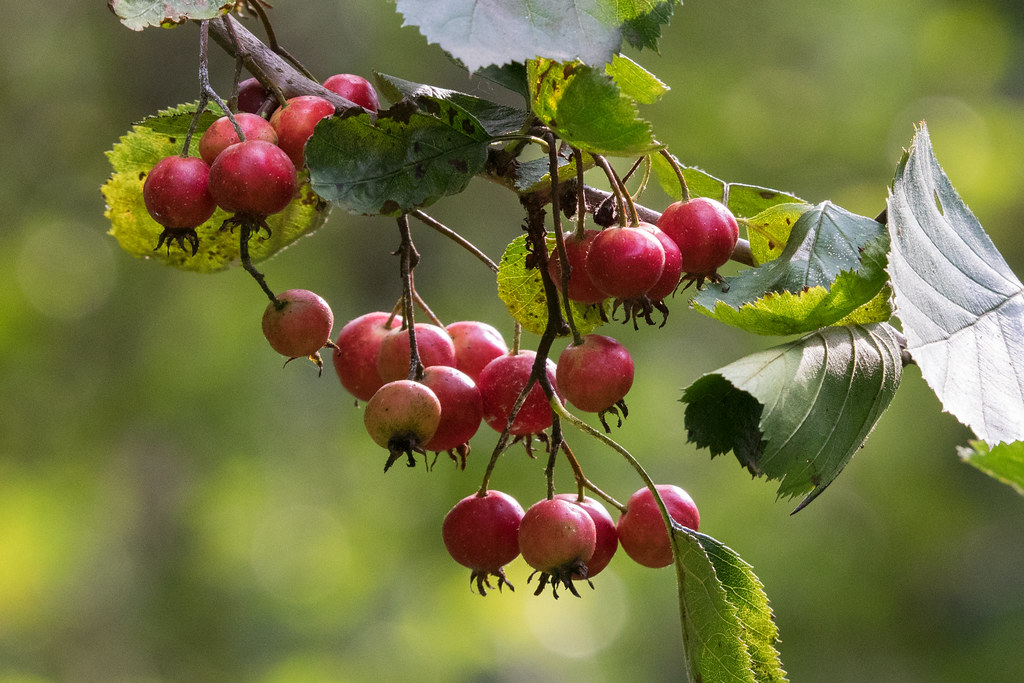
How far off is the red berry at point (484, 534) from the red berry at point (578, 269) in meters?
0.18

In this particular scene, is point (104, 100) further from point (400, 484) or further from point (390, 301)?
point (400, 484)

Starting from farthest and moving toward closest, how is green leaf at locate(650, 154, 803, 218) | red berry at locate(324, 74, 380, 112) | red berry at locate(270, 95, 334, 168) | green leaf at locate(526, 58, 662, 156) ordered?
green leaf at locate(650, 154, 803, 218)
red berry at locate(324, 74, 380, 112)
red berry at locate(270, 95, 334, 168)
green leaf at locate(526, 58, 662, 156)

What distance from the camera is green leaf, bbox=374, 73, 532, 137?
76 cm

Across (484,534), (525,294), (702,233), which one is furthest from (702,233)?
(484,534)

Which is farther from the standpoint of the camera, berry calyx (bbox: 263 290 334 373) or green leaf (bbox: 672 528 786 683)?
berry calyx (bbox: 263 290 334 373)

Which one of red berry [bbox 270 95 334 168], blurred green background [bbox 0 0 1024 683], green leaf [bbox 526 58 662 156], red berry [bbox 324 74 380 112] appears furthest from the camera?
blurred green background [bbox 0 0 1024 683]

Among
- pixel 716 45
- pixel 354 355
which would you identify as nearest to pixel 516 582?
pixel 716 45

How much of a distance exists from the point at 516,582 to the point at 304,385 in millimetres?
1623

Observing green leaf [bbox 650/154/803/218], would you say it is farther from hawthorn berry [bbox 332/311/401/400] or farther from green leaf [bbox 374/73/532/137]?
hawthorn berry [bbox 332/311/401/400]

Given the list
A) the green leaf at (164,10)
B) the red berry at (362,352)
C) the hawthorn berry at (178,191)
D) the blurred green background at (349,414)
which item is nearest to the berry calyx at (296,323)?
the red berry at (362,352)

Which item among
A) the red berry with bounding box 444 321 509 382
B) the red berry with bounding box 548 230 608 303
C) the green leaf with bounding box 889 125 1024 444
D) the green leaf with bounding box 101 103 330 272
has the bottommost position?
the green leaf with bounding box 101 103 330 272

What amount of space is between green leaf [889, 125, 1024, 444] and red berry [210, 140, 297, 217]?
0.45m

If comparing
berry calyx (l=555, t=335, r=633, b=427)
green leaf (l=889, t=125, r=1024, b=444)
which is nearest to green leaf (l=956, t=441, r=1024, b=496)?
green leaf (l=889, t=125, r=1024, b=444)

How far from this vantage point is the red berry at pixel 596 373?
2.33ft
